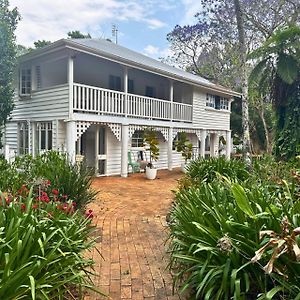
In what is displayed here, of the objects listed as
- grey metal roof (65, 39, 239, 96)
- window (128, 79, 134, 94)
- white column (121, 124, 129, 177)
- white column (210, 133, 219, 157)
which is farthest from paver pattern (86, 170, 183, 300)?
white column (210, 133, 219, 157)

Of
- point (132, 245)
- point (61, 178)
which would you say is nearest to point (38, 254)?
point (132, 245)

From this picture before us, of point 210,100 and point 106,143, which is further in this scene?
point 210,100

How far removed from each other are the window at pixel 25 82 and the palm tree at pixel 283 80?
985cm

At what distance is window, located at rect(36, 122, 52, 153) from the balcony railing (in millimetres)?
2215

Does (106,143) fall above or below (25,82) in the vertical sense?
below

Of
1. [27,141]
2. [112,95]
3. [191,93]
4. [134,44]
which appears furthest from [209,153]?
[134,44]

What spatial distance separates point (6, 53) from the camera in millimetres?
13125

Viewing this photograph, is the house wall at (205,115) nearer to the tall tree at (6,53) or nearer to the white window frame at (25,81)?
the white window frame at (25,81)

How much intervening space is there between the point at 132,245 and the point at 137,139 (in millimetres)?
11562

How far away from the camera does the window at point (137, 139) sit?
16.3m

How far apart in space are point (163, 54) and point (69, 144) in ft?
80.5

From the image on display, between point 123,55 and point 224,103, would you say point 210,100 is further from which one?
point 123,55

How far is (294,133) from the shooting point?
10.8m

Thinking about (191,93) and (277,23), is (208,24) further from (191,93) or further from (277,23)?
(191,93)
